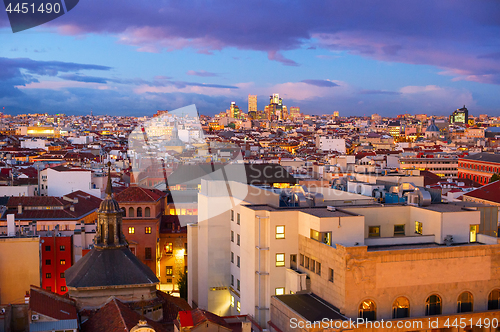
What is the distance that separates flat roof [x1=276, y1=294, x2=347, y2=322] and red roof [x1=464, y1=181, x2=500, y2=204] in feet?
101

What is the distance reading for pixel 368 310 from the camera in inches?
707

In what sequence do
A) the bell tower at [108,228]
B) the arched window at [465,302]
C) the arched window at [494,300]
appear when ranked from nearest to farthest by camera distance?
the arched window at [465,302], the arched window at [494,300], the bell tower at [108,228]

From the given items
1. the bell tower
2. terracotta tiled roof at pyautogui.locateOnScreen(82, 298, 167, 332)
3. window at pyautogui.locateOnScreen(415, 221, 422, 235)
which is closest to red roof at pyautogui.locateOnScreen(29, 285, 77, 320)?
terracotta tiled roof at pyautogui.locateOnScreen(82, 298, 167, 332)

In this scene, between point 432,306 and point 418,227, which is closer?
point 432,306

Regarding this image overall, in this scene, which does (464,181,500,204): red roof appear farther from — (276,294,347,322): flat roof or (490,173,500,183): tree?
(276,294,347,322): flat roof

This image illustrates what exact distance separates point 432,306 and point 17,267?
62.9 feet

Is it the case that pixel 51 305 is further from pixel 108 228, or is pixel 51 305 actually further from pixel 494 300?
pixel 494 300

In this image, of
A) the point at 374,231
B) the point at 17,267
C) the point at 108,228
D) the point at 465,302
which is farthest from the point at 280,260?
the point at 17,267

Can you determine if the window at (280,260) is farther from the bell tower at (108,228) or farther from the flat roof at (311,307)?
the bell tower at (108,228)

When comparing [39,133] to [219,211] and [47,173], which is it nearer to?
[47,173]

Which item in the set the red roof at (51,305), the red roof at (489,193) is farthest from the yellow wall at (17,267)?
the red roof at (489,193)

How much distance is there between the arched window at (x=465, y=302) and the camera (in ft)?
62.7

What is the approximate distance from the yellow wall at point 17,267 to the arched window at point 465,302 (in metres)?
19.2

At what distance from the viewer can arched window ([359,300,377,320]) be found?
17.9 m
